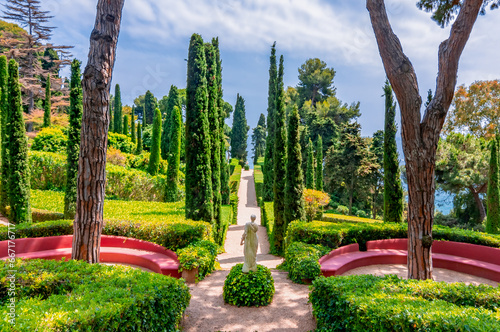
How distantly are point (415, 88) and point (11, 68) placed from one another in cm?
1276

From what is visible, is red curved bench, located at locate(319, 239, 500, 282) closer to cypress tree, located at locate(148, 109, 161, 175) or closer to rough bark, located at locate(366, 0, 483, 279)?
rough bark, located at locate(366, 0, 483, 279)

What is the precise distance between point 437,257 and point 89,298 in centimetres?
960

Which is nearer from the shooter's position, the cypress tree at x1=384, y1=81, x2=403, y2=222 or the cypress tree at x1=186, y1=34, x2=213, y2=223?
the cypress tree at x1=186, y1=34, x2=213, y2=223

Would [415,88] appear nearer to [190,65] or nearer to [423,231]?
[423,231]

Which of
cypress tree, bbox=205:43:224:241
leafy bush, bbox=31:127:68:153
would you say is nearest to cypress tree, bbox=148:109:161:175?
leafy bush, bbox=31:127:68:153

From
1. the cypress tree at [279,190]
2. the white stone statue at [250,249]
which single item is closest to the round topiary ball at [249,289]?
the white stone statue at [250,249]

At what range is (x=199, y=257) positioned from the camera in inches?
281

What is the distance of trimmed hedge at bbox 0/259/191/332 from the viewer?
296 centimetres

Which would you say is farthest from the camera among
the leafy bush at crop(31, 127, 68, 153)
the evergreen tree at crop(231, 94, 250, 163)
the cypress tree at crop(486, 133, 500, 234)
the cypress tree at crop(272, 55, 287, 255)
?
the evergreen tree at crop(231, 94, 250, 163)

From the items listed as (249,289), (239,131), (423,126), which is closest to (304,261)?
(249,289)

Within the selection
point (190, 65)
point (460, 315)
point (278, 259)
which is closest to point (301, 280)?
point (460, 315)

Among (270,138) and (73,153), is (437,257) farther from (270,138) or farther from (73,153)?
(270,138)

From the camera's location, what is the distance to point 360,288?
4461mm

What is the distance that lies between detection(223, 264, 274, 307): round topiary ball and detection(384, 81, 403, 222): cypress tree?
8993 mm
